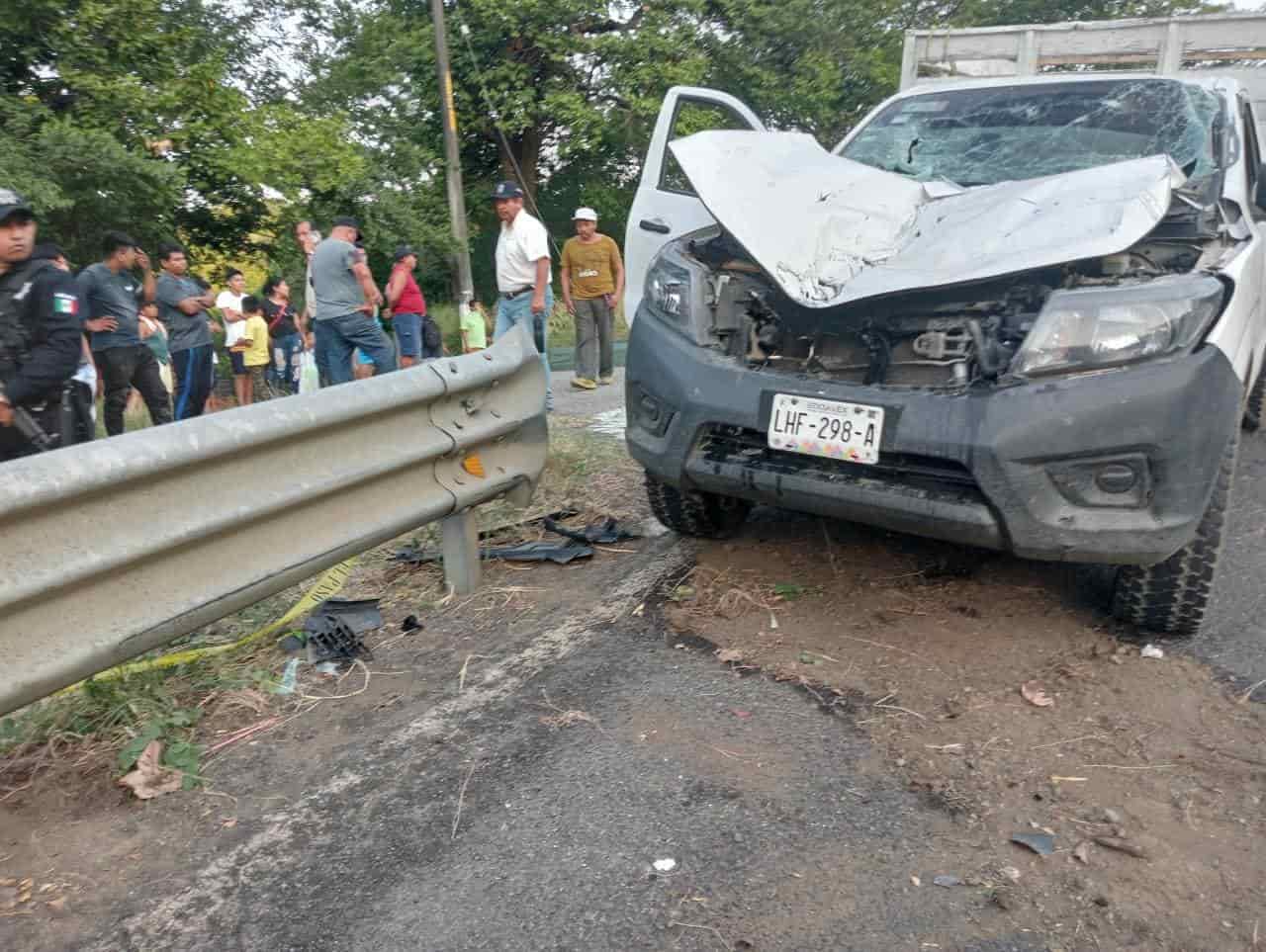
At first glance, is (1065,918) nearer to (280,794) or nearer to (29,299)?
(280,794)

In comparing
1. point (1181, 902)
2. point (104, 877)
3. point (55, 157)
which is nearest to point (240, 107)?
point (55, 157)

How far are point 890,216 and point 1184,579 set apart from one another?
168cm

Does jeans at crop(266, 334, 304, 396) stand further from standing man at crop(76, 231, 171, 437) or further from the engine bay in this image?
the engine bay

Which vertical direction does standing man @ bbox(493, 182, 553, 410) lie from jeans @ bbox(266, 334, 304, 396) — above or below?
above

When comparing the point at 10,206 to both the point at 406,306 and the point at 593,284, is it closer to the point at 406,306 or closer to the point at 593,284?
the point at 593,284

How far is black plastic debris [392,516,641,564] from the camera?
13.1 ft

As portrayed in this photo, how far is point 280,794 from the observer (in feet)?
7.95

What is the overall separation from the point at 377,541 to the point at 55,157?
12653 mm

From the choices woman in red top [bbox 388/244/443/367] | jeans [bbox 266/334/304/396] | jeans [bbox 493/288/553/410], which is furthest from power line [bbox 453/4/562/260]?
jeans [bbox 493/288/553/410]

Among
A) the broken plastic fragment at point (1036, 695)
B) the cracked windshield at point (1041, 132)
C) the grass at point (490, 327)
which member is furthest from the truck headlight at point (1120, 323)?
the grass at point (490, 327)

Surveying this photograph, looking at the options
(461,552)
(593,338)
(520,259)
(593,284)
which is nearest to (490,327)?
(593,284)

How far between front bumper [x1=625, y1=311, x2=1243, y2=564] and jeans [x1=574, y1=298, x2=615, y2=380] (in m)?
5.85

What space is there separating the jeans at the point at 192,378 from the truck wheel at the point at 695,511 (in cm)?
567

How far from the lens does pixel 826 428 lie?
3.01m
